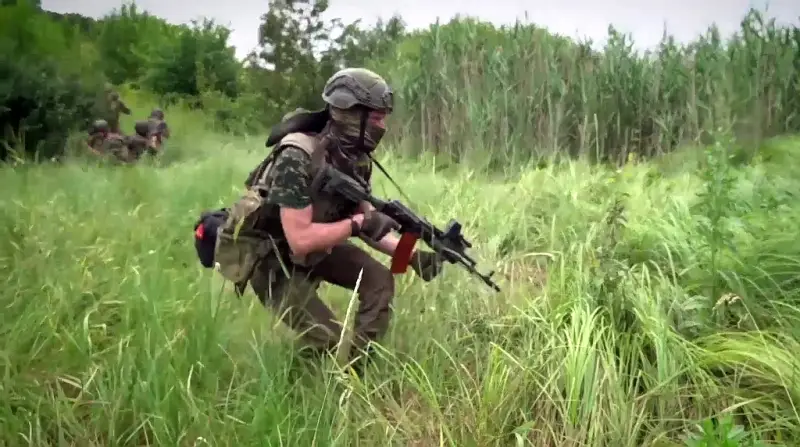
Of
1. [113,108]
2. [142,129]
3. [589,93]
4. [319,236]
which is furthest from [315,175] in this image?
[142,129]

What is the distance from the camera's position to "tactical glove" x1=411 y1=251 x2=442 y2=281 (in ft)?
9.98

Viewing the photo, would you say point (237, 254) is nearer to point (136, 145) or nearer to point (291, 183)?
point (291, 183)

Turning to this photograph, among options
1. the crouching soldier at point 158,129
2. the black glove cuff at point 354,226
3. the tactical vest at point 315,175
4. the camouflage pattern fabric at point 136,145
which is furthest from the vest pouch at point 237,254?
the crouching soldier at point 158,129

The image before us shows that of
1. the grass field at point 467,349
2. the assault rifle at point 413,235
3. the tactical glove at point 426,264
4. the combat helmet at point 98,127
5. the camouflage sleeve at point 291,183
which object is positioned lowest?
the grass field at point 467,349

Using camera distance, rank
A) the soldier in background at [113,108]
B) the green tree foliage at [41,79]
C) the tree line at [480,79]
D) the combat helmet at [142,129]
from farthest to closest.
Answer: the combat helmet at [142,129], the soldier in background at [113,108], the tree line at [480,79], the green tree foliage at [41,79]

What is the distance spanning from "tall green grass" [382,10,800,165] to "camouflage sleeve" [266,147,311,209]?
14.5ft

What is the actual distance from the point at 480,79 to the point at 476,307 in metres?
5.56

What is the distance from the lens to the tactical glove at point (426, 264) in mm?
3043

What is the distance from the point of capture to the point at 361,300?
10.0 feet

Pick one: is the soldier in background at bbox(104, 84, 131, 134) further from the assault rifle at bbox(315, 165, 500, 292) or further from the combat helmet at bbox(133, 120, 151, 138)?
the assault rifle at bbox(315, 165, 500, 292)

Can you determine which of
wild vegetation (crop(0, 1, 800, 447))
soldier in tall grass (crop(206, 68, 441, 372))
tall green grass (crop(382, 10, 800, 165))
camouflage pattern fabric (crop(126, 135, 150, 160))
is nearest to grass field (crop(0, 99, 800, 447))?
wild vegetation (crop(0, 1, 800, 447))

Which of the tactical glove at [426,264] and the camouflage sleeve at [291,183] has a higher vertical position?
the camouflage sleeve at [291,183]

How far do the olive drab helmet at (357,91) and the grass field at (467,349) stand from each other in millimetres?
938

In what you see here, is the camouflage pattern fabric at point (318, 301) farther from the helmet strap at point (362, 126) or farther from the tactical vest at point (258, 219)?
the helmet strap at point (362, 126)
